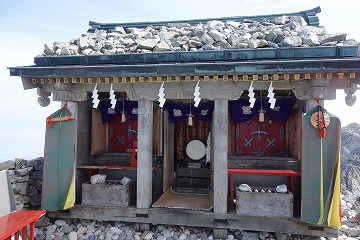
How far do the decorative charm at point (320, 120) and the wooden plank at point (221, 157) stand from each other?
212 centimetres

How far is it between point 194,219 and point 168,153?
9.54 feet

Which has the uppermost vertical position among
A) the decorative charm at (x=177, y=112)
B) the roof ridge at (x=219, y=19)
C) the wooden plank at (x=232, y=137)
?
the roof ridge at (x=219, y=19)

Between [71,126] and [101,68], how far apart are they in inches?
Result: 76.8

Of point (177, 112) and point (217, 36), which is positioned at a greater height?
point (217, 36)

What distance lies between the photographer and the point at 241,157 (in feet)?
29.7

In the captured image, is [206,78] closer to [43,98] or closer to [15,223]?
[43,98]

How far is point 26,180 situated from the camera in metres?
8.47

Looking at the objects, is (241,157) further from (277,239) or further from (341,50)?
(341,50)

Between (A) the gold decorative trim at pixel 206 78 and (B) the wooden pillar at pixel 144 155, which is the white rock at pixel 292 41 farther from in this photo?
(B) the wooden pillar at pixel 144 155

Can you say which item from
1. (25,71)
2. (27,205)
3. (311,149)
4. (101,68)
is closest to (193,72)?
(101,68)

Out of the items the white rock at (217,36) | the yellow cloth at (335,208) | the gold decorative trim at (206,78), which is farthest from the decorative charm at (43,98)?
the yellow cloth at (335,208)

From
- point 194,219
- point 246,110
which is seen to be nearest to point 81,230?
point 194,219

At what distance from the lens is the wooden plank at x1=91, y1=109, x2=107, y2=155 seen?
30.7 feet

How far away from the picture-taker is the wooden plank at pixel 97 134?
30.7 ft
